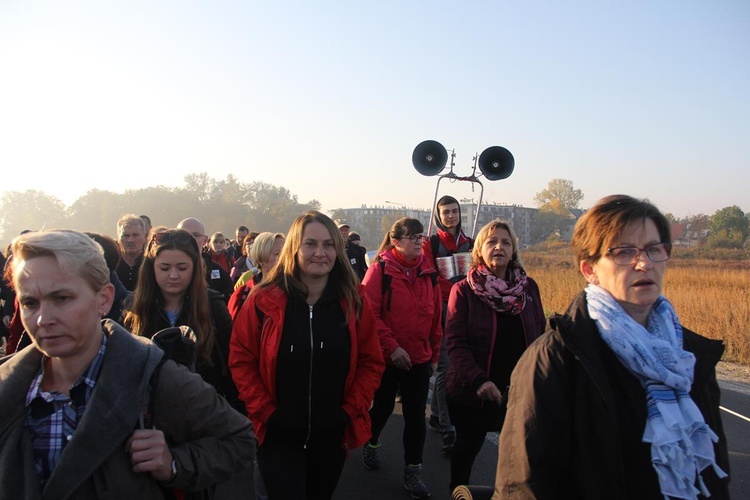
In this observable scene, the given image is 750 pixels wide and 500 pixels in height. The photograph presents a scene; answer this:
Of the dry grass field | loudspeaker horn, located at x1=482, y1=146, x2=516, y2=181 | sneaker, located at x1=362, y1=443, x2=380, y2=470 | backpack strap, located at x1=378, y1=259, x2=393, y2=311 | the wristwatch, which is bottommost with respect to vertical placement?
sneaker, located at x1=362, y1=443, x2=380, y2=470

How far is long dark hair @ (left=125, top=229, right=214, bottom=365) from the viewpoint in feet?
9.92

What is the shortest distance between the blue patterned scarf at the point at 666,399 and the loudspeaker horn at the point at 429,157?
4731 millimetres

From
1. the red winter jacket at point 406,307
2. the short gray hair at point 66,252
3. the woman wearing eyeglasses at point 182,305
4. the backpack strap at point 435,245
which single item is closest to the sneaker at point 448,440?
the red winter jacket at point 406,307

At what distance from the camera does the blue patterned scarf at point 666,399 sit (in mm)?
1529

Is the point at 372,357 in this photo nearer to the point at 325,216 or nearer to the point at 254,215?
the point at 325,216

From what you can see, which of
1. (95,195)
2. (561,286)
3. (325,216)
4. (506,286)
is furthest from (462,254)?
(95,195)

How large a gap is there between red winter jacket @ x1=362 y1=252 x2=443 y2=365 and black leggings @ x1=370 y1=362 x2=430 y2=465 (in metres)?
0.14

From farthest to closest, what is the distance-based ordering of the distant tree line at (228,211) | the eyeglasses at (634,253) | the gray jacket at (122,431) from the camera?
the distant tree line at (228,211), the eyeglasses at (634,253), the gray jacket at (122,431)

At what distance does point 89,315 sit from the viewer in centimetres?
159

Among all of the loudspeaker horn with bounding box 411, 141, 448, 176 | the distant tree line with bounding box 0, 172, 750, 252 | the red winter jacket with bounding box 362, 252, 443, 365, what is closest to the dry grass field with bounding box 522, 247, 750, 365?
the red winter jacket with bounding box 362, 252, 443, 365

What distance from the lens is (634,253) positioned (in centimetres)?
171

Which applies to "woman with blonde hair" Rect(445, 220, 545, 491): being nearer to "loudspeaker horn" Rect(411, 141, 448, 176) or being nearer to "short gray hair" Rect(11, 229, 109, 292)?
"short gray hair" Rect(11, 229, 109, 292)

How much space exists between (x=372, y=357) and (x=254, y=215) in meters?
69.8

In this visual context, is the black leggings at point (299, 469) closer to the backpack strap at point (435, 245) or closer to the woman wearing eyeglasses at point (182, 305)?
the woman wearing eyeglasses at point (182, 305)
